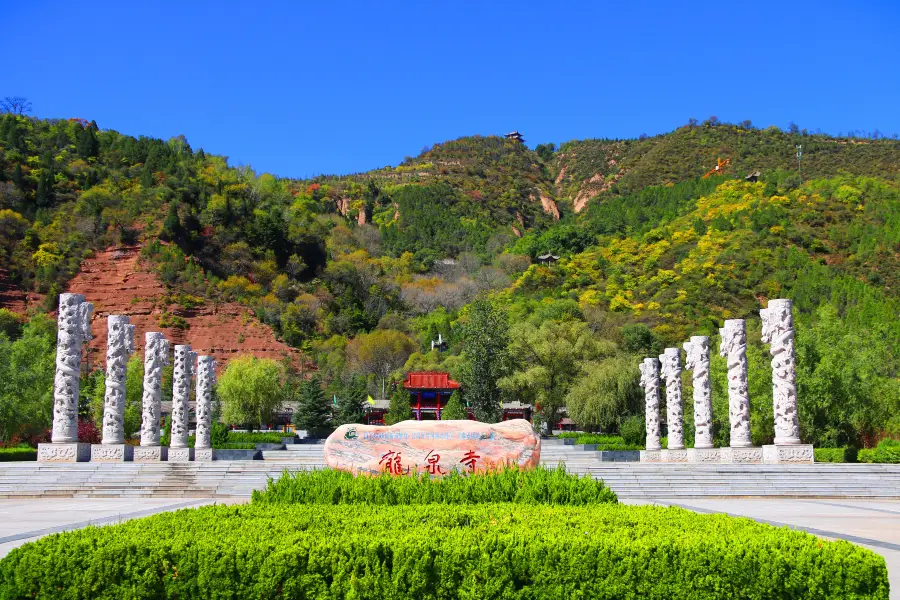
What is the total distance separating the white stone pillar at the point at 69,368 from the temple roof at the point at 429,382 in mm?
30755

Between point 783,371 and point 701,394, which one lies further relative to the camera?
point 701,394

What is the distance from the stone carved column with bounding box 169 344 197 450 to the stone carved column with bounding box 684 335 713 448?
55.6 feet

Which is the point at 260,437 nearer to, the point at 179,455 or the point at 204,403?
the point at 204,403

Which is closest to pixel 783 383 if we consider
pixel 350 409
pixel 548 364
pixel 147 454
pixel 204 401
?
pixel 147 454

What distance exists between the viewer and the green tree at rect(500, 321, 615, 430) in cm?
4250

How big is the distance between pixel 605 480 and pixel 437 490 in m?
9.76

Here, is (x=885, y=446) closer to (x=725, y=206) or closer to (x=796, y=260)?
(x=796, y=260)

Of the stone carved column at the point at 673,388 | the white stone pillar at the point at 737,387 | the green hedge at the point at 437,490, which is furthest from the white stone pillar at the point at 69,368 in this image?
the white stone pillar at the point at 737,387

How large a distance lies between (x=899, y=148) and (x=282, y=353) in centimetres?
7544

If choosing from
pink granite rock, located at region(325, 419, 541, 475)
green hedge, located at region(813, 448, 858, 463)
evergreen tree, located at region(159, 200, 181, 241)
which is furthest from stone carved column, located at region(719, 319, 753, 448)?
evergreen tree, located at region(159, 200, 181, 241)

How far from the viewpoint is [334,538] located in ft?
18.7

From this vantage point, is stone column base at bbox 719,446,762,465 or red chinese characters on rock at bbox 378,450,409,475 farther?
stone column base at bbox 719,446,762,465

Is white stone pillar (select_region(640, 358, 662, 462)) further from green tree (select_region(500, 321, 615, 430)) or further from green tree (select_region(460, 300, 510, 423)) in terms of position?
green tree (select_region(460, 300, 510, 423))

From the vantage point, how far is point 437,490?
8.53 m
